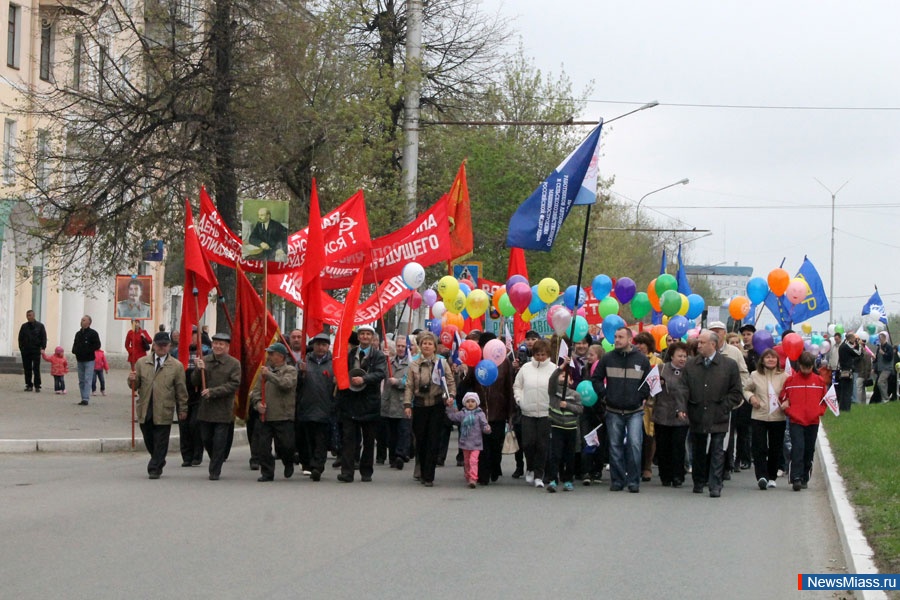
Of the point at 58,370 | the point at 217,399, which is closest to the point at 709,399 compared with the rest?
the point at 217,399

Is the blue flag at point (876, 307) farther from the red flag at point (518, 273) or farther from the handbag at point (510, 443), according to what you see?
the handbag at point (510, 443)

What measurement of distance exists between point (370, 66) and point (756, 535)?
2021 cm

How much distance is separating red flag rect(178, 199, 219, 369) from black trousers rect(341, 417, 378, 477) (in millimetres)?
2463

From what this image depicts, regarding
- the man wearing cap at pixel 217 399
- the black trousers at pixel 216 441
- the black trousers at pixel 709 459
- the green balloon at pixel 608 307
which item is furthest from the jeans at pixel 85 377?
the black trousers at pixel 709 459

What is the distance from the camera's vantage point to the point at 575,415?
49.5ft

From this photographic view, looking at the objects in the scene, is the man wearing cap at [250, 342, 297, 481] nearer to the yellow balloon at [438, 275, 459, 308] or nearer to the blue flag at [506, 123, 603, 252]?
the blue flag at [506, 123, 603, 252]

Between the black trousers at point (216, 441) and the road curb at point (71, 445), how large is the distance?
383 cm

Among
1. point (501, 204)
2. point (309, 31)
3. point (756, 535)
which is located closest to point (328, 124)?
point (309, 31)

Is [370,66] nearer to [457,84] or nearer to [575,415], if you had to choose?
[457,84]

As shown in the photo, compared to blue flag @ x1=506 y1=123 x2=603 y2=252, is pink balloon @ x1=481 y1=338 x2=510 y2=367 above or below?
below

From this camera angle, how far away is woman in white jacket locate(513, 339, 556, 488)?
14930 millimetres

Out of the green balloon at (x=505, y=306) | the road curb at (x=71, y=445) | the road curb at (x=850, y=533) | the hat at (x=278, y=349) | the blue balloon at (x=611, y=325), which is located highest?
the green balloon at (x=505, y=306)

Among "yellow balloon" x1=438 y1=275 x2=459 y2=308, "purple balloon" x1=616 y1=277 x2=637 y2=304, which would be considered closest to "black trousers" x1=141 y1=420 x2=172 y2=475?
"yellow balloon" x1=438 y1=275 x2=459 y2=308

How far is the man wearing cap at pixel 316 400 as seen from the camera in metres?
15.5
